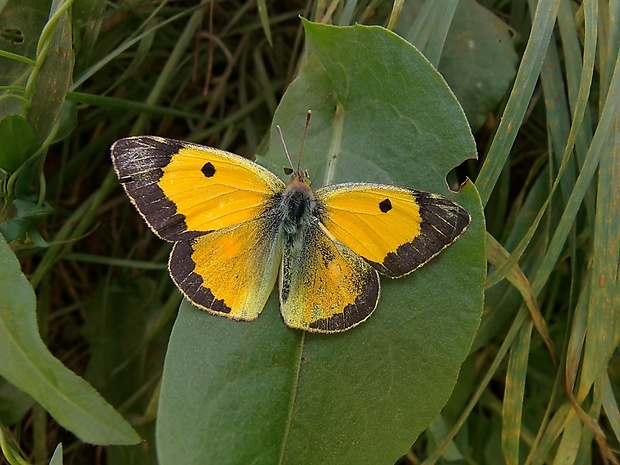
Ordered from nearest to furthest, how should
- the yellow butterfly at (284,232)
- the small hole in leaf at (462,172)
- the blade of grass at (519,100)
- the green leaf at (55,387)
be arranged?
the green leaf at (55,387)
the yellow butterfly at (284,232)
the blade of grass at (519,100)
the small hole in leaf at (462,172)

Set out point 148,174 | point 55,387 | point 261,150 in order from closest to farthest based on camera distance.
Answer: point 55,387 < point 148,174 < point 261,150

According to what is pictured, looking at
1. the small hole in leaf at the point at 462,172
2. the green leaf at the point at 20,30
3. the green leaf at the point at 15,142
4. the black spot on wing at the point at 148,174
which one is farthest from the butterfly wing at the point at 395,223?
the green leaf at the point at 20,30

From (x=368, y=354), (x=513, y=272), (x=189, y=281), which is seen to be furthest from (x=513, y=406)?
(x=189, y=281)

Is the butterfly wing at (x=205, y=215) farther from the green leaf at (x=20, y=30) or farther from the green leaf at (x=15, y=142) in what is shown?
the green leaf at (x=20, y=30)

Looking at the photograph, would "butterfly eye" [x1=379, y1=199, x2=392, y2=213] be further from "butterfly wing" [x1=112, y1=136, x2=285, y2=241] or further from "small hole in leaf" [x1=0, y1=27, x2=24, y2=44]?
"small hole in leaf" [x1=0, y1=27, x2=24, y2=44]

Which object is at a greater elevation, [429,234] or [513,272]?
[429,234]

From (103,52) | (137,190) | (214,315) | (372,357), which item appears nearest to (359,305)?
(372,357)

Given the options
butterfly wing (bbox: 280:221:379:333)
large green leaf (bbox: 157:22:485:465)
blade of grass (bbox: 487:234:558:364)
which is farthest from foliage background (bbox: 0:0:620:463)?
butterfly wing (bbox: 280:221:379:333)

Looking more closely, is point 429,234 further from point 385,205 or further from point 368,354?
point 368,354
